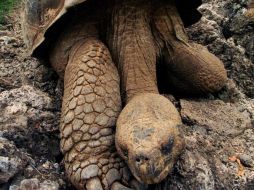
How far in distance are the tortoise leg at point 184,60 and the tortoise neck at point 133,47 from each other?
0.10 m

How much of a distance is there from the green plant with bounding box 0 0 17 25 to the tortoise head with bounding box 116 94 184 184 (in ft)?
6.31

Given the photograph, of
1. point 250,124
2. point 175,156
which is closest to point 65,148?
point 175,156

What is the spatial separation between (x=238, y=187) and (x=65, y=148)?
0.83 m

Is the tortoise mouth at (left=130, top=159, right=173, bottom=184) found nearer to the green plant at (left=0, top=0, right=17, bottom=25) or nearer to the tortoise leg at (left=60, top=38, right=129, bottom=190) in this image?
the tortoise leg at (left=60, top=38, right=129, bottom=190)

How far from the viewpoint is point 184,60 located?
2863 millimetres

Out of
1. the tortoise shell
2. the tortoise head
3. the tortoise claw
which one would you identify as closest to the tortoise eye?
the tortoise head

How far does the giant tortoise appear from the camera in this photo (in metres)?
2.10

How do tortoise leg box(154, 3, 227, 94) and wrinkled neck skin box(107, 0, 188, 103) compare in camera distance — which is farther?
tortoise leg box(154, 3, 227, 94)

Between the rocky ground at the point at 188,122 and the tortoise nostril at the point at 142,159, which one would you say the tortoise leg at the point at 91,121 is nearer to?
the rocky ground at the point at 188,122

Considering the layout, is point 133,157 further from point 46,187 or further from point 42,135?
point 42,135

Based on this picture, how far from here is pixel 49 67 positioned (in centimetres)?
309

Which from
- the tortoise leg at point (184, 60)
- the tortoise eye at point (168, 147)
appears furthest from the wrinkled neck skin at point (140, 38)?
the tortoise eye at point (168, 147)

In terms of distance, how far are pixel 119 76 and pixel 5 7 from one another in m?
1.68

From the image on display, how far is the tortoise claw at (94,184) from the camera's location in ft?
7.10
